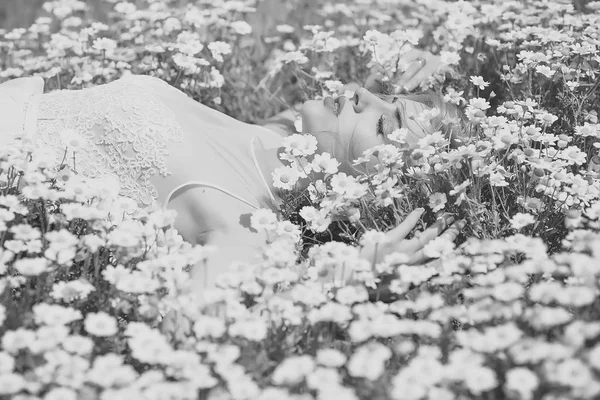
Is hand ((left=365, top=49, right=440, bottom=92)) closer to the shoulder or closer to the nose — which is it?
the nose

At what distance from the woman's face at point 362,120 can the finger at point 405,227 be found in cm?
45

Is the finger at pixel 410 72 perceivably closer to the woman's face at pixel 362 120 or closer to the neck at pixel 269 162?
the woman's face at pixel 362 120

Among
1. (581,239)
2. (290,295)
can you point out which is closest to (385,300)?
(290,295)

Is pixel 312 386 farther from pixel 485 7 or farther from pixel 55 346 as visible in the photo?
pixel 485 7

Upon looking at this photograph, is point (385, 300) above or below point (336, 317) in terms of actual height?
below

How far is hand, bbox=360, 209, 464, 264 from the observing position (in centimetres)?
294

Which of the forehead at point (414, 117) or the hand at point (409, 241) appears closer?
the hand at point (409, 241)

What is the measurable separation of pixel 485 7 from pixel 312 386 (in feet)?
10.3

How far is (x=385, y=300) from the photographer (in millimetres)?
3021

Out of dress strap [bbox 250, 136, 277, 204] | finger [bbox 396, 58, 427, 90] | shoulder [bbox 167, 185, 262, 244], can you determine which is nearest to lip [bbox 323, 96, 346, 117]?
dress strap [bbox 250, 136, 277, 204]

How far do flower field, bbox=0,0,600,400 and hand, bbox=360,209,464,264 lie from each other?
28mm

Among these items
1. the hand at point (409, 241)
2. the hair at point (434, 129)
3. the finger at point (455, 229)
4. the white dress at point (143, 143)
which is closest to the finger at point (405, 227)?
the hand at point (409, 241)

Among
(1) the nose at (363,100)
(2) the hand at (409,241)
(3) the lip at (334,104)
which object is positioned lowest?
(2) the hand at (409,241)

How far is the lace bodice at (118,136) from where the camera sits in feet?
11.8
